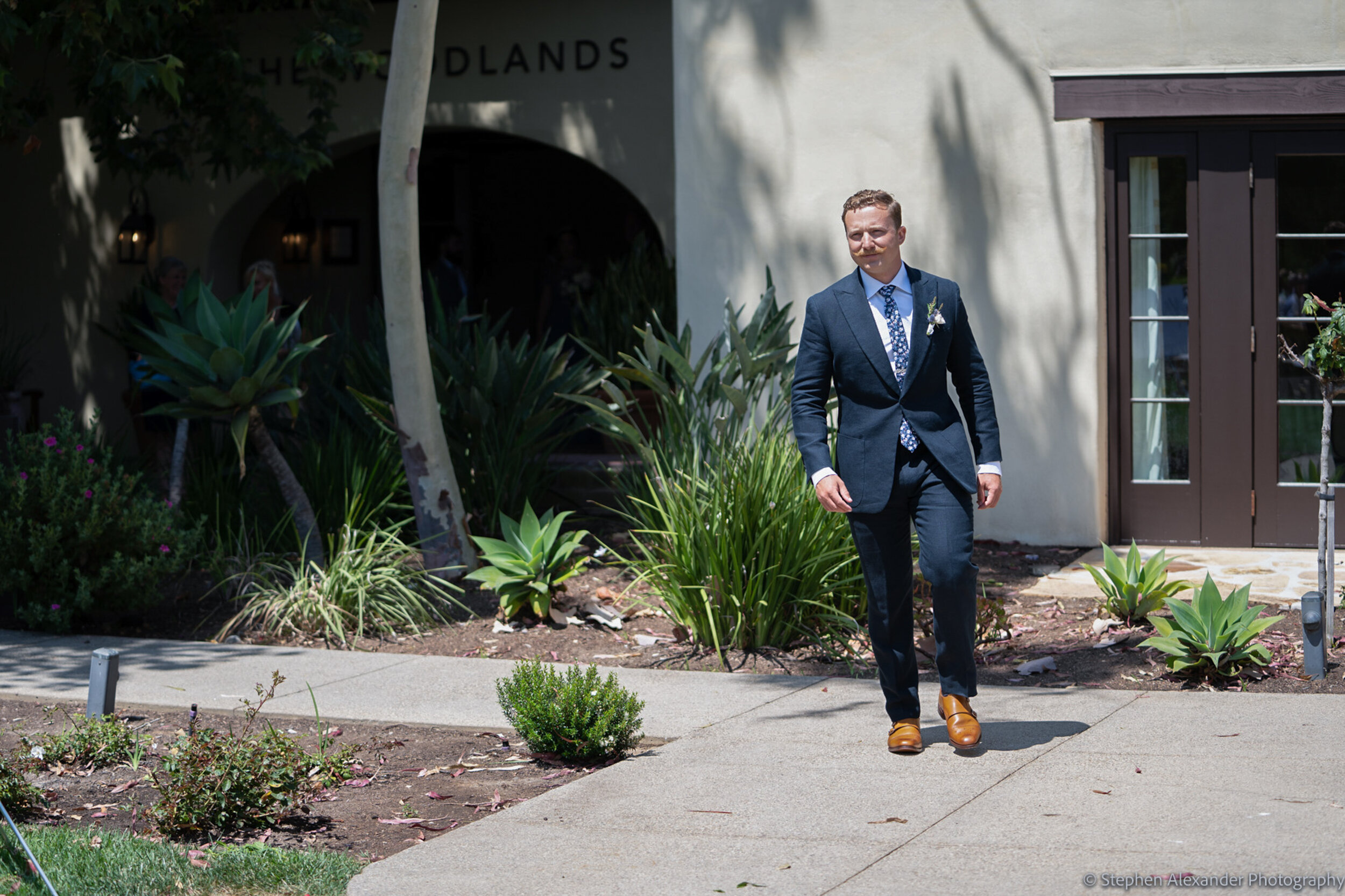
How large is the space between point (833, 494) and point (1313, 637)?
7.08ft

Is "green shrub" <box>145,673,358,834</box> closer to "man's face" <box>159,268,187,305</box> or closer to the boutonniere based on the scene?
the boutonniere

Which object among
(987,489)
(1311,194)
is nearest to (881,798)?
(987,489)

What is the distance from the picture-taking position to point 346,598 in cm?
698

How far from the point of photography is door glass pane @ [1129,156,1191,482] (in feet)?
27.5

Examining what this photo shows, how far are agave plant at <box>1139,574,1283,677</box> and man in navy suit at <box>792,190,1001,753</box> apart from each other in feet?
3.85

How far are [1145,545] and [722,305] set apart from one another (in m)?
2.93

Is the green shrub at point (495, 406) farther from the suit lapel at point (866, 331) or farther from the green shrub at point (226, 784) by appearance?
the green shrub at point (226, 784)

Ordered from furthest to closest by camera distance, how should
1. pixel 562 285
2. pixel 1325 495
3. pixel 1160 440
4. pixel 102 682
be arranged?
pixel 562 285 → pixel 1160 440 → pixel 1325 495 → pixel 102 682

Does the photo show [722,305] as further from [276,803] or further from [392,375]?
[276,803]

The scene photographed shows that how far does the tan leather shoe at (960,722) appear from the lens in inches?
177

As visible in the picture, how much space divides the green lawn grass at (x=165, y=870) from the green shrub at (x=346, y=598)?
112 inches

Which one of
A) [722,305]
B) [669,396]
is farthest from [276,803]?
[722,305]

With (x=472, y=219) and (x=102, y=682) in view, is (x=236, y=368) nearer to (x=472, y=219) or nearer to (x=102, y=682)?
(x=102, y=682)

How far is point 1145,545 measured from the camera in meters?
8.50
